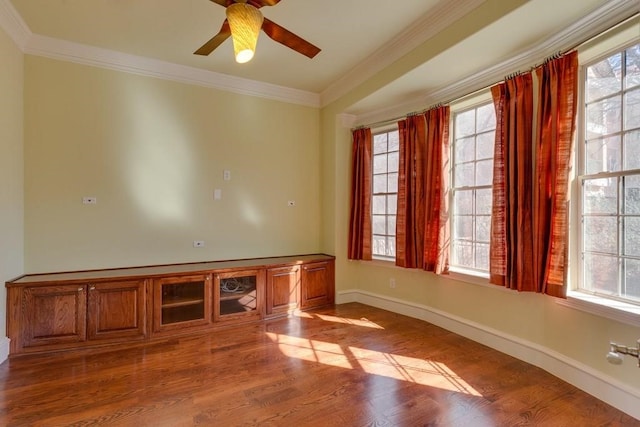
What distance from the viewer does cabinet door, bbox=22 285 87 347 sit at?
9.14 feet

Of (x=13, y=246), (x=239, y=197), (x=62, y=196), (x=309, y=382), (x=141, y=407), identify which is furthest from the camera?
(x=239, y=197)

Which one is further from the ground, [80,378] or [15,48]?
[15,48]

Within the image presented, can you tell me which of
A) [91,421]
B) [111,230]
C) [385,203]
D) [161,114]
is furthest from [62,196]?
[385,203]

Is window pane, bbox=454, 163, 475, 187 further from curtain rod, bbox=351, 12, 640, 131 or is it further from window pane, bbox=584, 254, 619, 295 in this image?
window pane, bbox=584, 254, 619, 295

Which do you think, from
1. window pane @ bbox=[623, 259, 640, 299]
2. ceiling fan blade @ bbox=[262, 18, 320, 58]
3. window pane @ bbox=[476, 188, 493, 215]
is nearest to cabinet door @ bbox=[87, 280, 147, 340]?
ceiling fan blade @ bbox=[262, 18, 320, 58]

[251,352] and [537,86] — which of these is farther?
[251,352]

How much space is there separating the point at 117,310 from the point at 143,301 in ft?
0.75

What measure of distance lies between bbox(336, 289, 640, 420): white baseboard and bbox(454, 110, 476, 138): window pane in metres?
1.99

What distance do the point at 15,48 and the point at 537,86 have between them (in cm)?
466

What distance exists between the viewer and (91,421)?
1.93 metres

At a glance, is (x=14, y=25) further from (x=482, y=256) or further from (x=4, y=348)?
(x=482, y=256)

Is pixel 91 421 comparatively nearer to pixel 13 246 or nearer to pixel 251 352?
pixel 251 352

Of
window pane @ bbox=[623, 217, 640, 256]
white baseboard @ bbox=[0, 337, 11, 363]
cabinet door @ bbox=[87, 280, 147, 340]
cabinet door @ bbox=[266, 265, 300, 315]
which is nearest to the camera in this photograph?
window pane @ bbox=[623, 217, 640, 256]

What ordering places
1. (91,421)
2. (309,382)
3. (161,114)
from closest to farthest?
(91,421), (309,382), (161,114)
